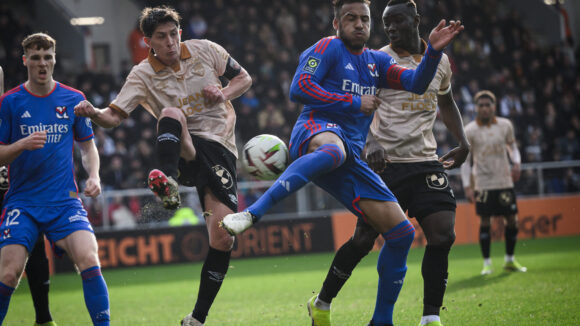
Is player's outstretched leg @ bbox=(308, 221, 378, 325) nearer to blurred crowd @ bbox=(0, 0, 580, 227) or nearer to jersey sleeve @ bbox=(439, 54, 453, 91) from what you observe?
jersey sleeve @ bbox=(439, 54, 453, 91)

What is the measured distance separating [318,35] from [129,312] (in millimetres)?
14622

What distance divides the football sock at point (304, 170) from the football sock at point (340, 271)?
134 centimetres

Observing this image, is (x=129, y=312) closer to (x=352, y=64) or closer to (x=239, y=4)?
(x=352, y=64)

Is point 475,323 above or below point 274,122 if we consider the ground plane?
below

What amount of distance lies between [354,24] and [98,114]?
1980mm

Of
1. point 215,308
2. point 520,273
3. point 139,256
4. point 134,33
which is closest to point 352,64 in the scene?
point 215,308

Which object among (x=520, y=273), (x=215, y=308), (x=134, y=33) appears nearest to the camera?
(x=215, y=308)

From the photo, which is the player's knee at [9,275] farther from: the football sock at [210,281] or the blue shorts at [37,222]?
the football sock at [210,281]

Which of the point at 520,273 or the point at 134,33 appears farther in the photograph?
the point at 134,33

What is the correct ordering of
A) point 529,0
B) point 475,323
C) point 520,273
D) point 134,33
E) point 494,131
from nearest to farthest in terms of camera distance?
point 475,323 → point 520,273 → point 494,131 → point 134,33 → point 529,0

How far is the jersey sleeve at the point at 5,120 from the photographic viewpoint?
5.38m

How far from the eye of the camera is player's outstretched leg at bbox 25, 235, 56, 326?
6652mm

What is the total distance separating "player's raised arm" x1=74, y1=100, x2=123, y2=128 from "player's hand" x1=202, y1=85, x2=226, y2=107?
26.7 inches

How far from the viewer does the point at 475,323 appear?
6.00 m
